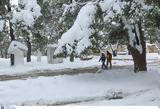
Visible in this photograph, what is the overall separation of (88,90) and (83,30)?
336cm

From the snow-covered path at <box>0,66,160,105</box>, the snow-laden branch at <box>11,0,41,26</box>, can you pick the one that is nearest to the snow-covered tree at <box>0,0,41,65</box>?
the snow-laden branch at <box>11,0,41,26</box>

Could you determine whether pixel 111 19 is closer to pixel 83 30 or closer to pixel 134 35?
pixel 83 30

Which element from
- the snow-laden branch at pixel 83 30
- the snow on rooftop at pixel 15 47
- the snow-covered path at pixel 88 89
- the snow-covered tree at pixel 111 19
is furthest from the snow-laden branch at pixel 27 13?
the snow-laden branch at pixel 83 30

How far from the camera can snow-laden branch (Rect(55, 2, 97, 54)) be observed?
69.7ft

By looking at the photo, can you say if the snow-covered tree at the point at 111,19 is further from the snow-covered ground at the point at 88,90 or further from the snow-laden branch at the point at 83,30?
the snow-covered ground at the point at 88,90

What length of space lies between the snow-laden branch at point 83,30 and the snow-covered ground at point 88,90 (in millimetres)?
1914

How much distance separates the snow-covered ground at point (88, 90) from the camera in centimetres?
1727

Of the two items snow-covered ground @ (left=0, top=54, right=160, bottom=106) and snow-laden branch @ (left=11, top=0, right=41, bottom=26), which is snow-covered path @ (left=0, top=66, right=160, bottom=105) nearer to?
snow-covered ground @ (left=0, top=54, right=160, bottom=106)

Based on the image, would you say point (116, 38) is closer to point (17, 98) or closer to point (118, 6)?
point (118, 6)

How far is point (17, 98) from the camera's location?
58.9 ft

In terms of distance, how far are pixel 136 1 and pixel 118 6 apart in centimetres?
93

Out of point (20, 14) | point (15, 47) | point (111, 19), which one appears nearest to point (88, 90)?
point (111, 19)

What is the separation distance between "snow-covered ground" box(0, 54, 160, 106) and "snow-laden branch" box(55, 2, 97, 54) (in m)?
1.91

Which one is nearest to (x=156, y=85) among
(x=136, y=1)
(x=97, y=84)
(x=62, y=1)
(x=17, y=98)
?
(x=97, y=84)
